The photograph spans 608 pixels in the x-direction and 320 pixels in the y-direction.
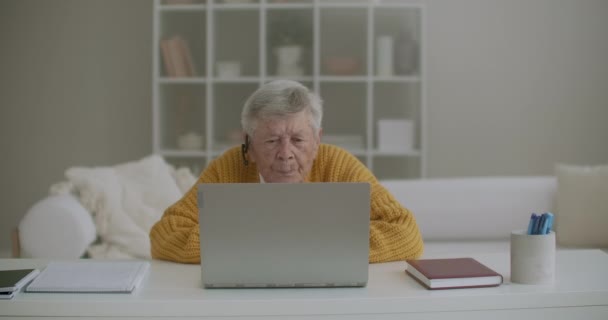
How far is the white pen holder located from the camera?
1382 mm

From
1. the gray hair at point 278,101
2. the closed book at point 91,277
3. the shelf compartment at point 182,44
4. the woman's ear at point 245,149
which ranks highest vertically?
the shelf compartment at point 182,44

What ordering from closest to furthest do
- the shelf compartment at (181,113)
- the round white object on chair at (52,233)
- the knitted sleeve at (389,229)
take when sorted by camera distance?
the knitted sleeve at (389,229) → the round white object on chair at (52,233) → the shelf compartment at (181,113)

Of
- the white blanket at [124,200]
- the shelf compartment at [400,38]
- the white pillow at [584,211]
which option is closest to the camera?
the white blanket at [124,200]

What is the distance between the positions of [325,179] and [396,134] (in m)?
2.20

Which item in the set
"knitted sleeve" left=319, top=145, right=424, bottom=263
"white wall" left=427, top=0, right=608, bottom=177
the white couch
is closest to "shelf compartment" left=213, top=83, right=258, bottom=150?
"white wall" left=427, top=0, right=608, bottom=177

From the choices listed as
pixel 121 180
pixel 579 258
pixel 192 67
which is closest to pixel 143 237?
pixel 121 180

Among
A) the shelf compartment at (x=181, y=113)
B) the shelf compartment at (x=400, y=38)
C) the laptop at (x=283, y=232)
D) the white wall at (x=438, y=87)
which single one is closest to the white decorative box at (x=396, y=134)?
the shelf compartment at (x=400, y=38)

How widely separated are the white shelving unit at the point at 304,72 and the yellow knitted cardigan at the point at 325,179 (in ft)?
6.86

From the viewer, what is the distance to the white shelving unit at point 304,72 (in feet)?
13.6

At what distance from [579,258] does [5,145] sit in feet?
13.4

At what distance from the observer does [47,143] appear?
4758 millimetres

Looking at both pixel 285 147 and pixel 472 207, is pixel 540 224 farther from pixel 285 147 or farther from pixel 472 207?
pixel 472 207

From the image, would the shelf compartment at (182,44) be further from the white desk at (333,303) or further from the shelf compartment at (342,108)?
the white desk at (333,303)

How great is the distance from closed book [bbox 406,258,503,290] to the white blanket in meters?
1.74
